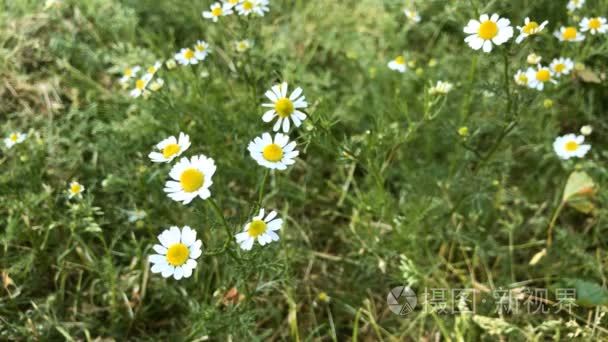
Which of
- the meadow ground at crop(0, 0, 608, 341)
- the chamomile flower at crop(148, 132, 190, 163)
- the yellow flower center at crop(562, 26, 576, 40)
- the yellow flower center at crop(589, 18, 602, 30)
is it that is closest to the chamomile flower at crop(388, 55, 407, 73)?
the meadow ground at crop(0, 0, 608, 341)

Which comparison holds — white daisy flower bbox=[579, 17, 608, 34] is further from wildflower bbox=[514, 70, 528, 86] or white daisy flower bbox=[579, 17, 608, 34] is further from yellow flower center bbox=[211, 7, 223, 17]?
yellow flower center bbox=[211, 7, 223, 17]

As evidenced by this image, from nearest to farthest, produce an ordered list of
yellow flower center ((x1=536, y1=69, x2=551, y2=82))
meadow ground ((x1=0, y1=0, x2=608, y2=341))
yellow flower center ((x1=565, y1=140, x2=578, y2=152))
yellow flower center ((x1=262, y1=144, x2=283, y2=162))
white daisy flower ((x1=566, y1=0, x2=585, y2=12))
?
yellow flower center ((x1=262, y1=144, x2=283, y2=162)) → meadow ground ((x1=0, y1=0, x2=608, y2=341)) → yellow flower center ((x1=536, y1=69, x2=551, y2=82)) → yellow flower center ((x1=565, y1=140, x2=578, y2=152)) → white daisy flower ((x1=566, y1=0, x2=585, y2=12))

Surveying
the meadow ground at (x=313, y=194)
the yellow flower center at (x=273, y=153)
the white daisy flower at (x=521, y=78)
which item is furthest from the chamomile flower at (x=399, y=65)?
the yellow flower center at (x=273, y=153)

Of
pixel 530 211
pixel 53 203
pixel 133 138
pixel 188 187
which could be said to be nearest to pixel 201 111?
pixel 133 138

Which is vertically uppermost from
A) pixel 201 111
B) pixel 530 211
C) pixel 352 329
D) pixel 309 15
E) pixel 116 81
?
pixel 309 15

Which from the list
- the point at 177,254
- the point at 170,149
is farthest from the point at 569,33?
the point at 177,254

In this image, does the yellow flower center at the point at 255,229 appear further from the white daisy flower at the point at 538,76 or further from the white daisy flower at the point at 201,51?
the white daisy flower at the point at 538,76

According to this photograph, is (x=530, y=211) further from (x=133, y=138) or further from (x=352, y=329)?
(x=133, y=138)
